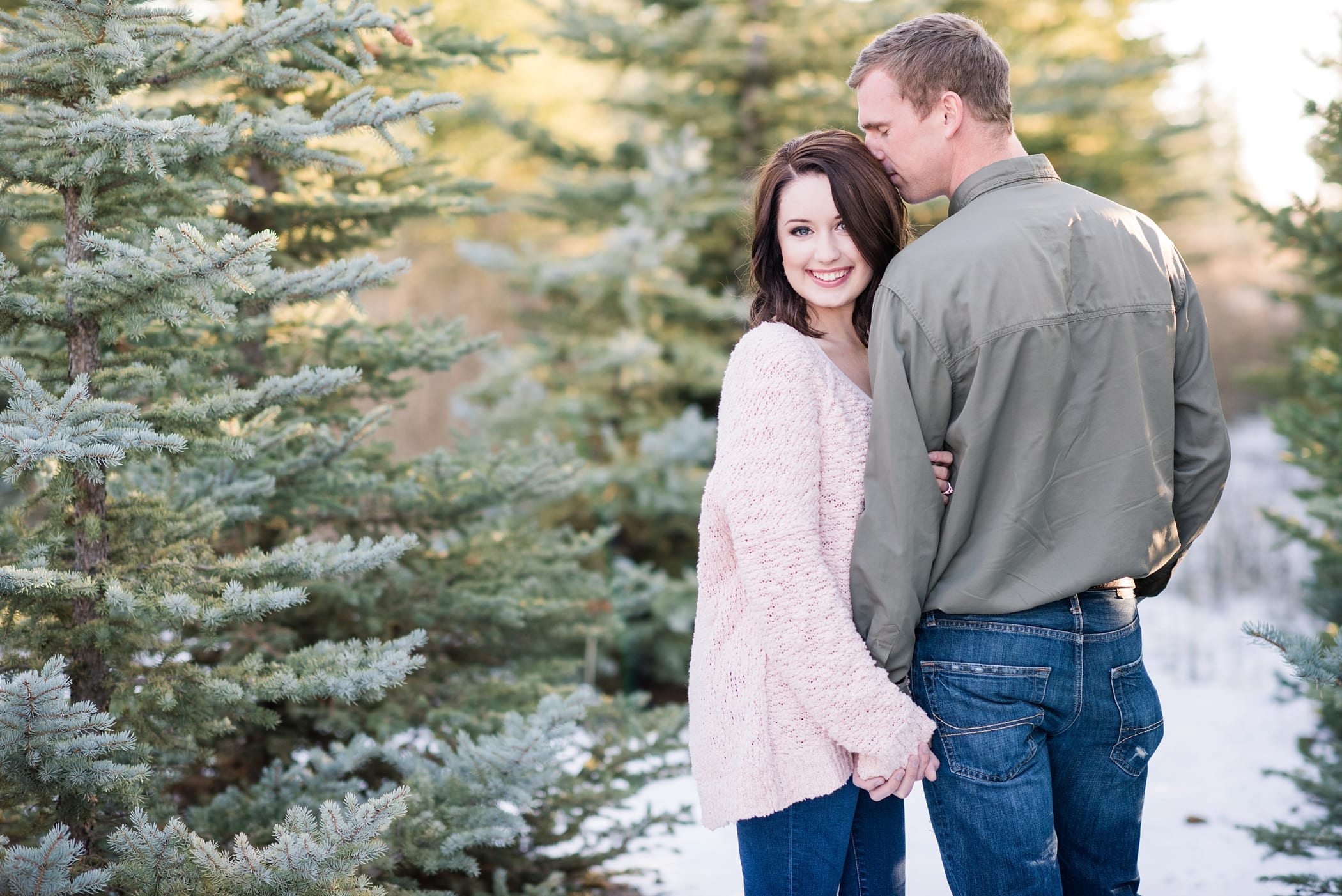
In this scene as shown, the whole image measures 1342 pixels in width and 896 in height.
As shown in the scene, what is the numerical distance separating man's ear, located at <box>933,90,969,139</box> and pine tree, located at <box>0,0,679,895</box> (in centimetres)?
116

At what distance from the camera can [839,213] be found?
6.65 ft

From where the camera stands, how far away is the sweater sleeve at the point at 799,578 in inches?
70.3

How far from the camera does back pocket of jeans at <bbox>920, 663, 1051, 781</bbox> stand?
1783 mm

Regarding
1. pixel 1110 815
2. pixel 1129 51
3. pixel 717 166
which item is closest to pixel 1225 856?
pixel 1110 815

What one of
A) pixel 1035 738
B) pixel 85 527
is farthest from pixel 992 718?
pixel 85 527

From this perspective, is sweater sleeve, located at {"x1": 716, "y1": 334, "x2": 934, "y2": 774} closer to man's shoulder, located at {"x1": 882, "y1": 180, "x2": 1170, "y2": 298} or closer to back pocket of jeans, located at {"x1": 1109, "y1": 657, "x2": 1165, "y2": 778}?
man's shoulder, located at {"x1": 882, "y1": 180, "x2": 1170, "y2": 298}

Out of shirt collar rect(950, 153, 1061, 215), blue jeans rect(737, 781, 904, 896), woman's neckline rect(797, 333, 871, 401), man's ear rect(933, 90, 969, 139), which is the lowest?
blue jeans rect(737, 781, 904, 896)

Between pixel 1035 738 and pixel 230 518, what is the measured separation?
2.19 m

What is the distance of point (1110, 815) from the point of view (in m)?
1.95

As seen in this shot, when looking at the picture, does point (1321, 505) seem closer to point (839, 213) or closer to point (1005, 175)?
point (1005, 175)

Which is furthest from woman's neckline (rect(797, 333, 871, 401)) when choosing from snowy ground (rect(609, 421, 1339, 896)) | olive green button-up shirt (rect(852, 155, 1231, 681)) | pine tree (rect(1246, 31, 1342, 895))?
snowy ground (rect(609, 421, 1339, 896))

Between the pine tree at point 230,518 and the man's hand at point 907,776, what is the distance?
0.94 m

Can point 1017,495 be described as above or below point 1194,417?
below

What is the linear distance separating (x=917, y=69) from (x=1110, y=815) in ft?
4.96
